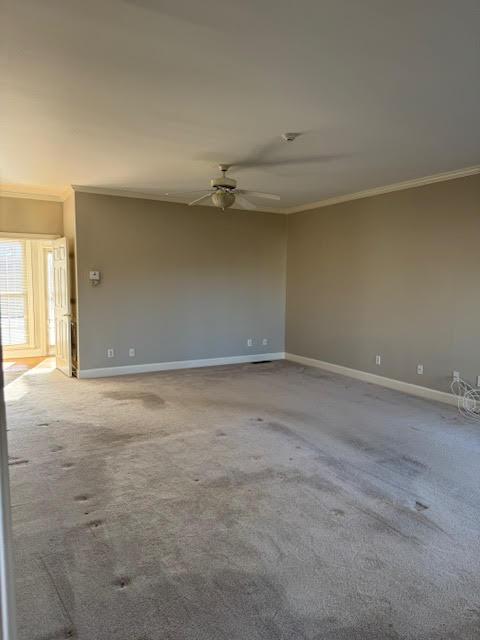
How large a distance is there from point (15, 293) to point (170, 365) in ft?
11.3

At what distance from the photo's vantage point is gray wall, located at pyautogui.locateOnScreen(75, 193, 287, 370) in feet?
20.9

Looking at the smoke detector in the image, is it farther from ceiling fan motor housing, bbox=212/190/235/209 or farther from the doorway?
the doorway

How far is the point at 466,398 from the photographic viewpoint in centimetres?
502

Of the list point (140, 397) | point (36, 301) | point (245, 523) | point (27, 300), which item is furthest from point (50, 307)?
point (245, 523)

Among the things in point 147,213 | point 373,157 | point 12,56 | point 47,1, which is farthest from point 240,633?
point 147,213

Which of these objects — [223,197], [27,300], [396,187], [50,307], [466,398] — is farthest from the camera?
[50,307]

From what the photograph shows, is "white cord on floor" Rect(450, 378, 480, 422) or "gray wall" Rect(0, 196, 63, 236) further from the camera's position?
"gray wall" Rect(0, 196, 63, 236)

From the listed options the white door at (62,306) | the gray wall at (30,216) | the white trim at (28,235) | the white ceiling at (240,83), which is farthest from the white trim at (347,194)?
the white trim at (28,235)

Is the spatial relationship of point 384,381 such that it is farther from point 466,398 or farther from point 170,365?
point 170,365

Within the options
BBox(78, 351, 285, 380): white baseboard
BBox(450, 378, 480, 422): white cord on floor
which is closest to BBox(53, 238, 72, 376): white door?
BBox(78, 351, 285, 380): white baseboard

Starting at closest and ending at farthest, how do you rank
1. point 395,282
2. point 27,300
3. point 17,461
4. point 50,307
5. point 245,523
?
point 245,523, point 17,461, point 395,282, point 27,300, point 50,307

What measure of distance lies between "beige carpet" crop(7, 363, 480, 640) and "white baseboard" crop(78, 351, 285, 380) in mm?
1571

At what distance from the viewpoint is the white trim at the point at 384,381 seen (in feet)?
17.4

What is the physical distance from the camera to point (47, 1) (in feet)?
6.69
